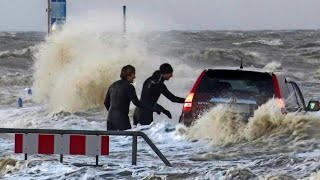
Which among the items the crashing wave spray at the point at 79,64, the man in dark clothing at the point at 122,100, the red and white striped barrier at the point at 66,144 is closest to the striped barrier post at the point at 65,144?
the red and white striped barrier at the point at 66,144

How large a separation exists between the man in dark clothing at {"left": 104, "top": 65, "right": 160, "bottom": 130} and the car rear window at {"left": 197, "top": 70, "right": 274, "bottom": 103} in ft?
3.41

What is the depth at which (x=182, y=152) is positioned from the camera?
1052cm

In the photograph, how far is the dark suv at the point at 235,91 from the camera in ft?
34.0

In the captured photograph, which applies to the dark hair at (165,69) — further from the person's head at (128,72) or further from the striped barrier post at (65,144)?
the striped barrier post at (65,144)

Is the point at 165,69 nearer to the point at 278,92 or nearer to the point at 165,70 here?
the point at 165,70

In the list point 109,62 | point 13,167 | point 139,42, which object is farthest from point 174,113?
point 139,42

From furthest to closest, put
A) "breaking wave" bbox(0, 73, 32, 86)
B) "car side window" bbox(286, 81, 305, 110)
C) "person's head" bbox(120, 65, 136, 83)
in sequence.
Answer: "breaking wave" bbox(0, 73, 32, 86)
"car side window" bbox(286, 81, 305, 110)
"person's head" bbox(120, 65, 136, 83)

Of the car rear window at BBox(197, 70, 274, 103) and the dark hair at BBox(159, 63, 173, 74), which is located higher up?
the dark hair at BBox(159, 63, 173, 74)

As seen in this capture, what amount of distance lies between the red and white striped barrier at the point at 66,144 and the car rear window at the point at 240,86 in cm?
257

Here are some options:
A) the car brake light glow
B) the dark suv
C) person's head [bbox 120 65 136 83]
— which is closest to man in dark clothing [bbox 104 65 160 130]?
person's head [bbox 120 65 136 83]

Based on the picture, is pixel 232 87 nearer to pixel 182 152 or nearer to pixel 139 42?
pixel 182 152

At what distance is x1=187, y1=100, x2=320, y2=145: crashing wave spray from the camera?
34.4ft

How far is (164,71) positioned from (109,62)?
1459 centimetres

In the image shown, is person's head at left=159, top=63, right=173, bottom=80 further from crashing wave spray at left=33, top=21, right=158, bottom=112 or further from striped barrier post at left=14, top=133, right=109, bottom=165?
crashing wave spray at left=33, top=21, right=158, bottom=112
